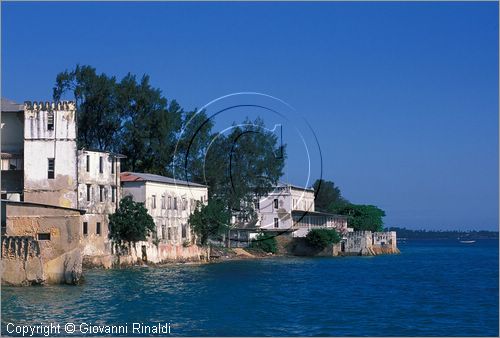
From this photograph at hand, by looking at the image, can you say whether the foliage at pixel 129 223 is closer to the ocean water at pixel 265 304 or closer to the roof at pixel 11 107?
the ocean water at pixel 265 304

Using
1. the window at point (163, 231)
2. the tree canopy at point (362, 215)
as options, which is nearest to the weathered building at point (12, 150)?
the window at point (163, 231)

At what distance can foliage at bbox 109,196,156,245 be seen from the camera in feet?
194

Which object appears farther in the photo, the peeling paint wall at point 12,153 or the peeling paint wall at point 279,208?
the peeling paint wall at point 279,208

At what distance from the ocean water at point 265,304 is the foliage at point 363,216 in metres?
59.2

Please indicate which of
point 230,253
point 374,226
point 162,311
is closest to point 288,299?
point 162,311

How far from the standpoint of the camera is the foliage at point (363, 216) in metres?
116

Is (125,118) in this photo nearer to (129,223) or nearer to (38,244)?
(129,223)

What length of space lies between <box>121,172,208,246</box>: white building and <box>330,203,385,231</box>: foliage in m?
47.0

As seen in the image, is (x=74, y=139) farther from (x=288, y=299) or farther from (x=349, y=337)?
(x=349, y=337)

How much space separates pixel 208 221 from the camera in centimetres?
7100

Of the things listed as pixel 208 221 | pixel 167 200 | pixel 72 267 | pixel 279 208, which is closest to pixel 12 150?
pixel 167 200

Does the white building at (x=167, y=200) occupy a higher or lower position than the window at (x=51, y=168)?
lower

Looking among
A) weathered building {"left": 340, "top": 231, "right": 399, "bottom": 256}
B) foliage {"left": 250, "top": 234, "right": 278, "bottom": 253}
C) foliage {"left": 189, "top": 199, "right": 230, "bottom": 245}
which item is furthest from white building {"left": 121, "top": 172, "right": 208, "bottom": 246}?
weathered building {"left": 340, "top": 231, "right": 399, "bottom": 256}

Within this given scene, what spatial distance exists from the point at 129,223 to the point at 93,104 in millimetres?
20010
